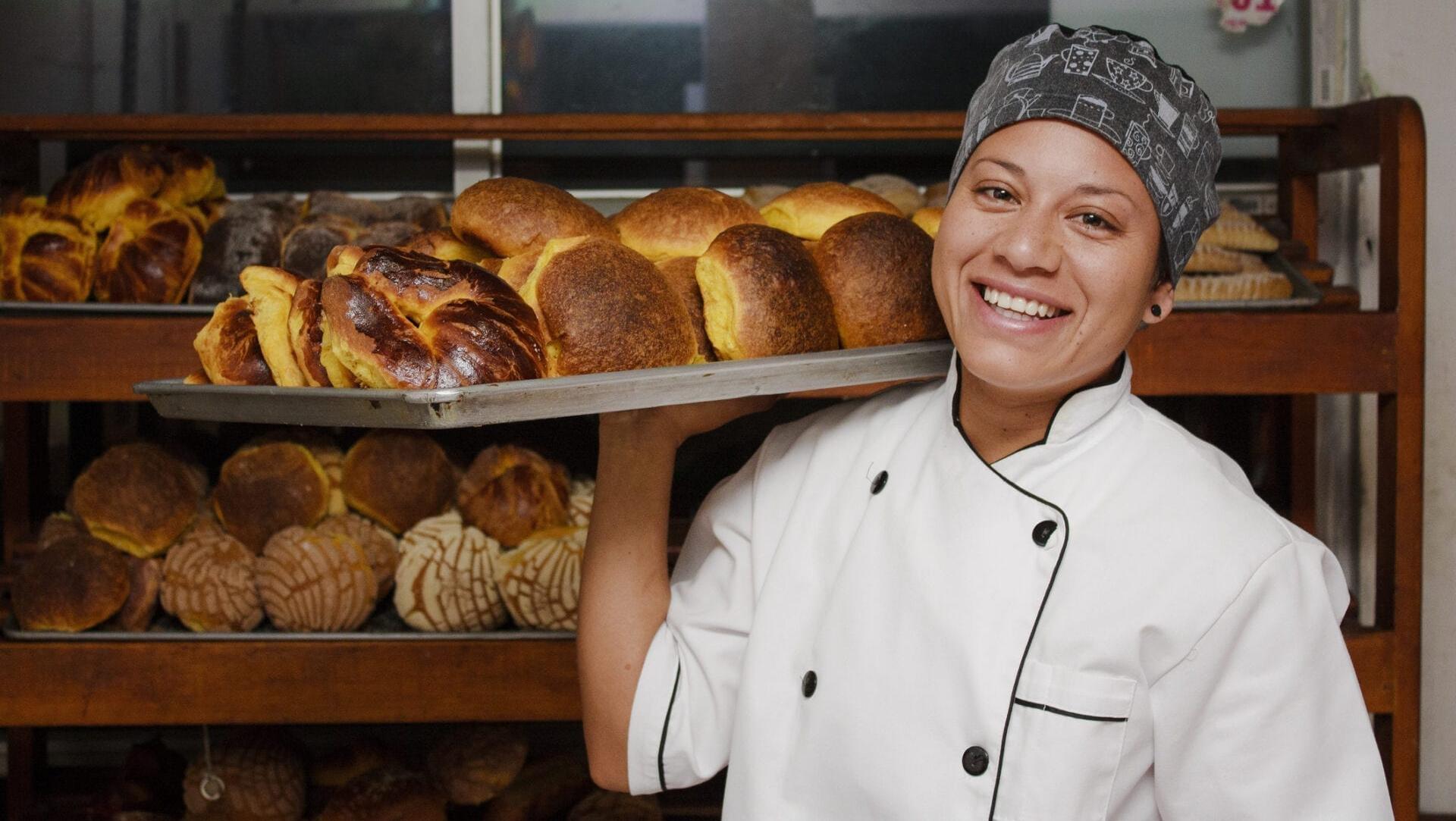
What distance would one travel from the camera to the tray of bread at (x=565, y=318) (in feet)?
2.83

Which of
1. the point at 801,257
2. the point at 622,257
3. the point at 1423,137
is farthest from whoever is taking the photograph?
the point at 1423,137

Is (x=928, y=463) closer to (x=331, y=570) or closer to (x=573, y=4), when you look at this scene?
(x=331, y=570)

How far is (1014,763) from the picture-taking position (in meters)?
0.96

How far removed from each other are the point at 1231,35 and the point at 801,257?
1.62 metres

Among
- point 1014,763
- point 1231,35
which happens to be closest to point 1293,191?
point 1231,35

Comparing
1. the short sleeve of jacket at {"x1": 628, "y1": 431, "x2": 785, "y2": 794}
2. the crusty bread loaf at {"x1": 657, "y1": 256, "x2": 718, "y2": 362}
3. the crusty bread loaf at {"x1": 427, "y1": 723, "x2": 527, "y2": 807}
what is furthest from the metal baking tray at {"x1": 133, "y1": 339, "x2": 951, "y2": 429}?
the crusty bread loaf at {"x1": 427, "y1": 723, "x2": 527, "y2": 807}

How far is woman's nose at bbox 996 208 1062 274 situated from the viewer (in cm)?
93

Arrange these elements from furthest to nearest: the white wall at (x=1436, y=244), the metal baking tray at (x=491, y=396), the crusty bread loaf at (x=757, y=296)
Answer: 1. the white wall at (x=1436, y=244)
2. the crusty bread loaf at (x=757, y=296)
3. the metal baking tray at (x=491, y=396)

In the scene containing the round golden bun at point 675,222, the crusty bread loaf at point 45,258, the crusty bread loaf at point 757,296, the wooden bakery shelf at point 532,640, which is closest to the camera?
the crusty bread loaf at point 757,296

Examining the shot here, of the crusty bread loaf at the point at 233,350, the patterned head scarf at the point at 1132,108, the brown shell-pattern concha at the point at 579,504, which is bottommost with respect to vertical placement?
the brown shell-pattern concha at the point at 579,504

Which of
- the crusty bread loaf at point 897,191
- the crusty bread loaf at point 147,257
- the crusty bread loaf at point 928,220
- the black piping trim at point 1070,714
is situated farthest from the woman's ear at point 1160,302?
the crusty bread loaf at point 147,257

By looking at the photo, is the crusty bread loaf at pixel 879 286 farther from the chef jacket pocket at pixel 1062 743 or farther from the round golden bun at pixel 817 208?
the chef jacket pocket at pixel 1062 743

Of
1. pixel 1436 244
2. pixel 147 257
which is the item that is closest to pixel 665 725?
pixel 147 257

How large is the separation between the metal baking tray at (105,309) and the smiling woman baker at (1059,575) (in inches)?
43.6
